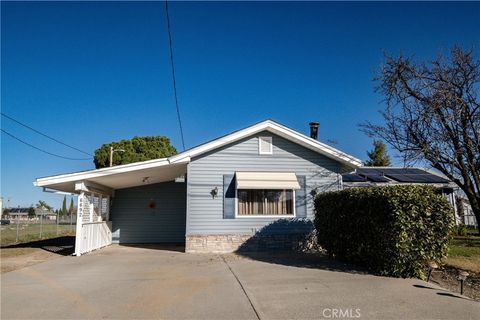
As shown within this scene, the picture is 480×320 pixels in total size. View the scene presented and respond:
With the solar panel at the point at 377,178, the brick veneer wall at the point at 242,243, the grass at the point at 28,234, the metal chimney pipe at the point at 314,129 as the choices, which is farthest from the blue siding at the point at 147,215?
the solar panel at the point at 377,178

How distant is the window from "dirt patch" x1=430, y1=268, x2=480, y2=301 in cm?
552

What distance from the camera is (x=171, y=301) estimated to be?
5.98 meters

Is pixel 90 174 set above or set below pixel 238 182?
above

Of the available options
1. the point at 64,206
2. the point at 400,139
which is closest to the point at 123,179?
the point at 400,139

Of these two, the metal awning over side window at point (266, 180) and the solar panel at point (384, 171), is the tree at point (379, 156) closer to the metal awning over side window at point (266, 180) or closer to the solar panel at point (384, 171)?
the solar panel at point (384, 171)

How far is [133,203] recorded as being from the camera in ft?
53.1

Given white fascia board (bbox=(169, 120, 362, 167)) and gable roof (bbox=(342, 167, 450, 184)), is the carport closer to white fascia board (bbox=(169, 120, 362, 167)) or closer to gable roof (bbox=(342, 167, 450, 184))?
white fascia board (bbox=(169, 120, 362, 167))

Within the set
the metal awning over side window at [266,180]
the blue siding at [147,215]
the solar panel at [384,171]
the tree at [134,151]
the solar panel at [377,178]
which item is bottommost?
the blue siding at [147,215]

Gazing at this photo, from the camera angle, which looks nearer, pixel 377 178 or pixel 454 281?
pixel 454 281

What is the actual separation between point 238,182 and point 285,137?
251 centimetres

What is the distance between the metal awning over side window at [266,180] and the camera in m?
12.4

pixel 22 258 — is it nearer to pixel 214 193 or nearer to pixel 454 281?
pixel 214 193

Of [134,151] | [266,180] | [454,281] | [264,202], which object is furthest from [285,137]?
[134,151]

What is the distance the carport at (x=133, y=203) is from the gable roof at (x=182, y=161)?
42mm
